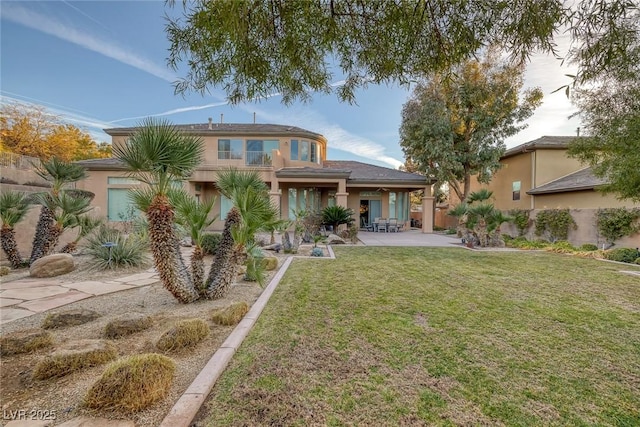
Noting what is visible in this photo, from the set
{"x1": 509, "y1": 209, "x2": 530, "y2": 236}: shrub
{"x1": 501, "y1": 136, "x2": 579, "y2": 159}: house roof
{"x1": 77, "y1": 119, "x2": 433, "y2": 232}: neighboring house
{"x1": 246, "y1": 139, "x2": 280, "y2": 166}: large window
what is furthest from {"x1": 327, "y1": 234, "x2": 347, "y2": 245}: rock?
{"x1": 501, "y1": 136, "x2": 579, "y2": 159}: house roof

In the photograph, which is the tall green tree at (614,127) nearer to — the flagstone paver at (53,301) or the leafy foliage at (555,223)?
the leafy foliage at (555,223)

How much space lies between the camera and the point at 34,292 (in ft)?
17.0

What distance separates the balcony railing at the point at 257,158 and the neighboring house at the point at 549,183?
15847 millimetres

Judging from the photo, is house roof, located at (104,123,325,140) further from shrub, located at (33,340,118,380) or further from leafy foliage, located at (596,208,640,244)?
shrub, located at (33,340,118,380)

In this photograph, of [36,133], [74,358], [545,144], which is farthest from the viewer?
[36,133]

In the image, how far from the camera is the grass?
223 centimetres

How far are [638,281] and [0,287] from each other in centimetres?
1366

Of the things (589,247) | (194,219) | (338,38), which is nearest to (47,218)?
(194,219)

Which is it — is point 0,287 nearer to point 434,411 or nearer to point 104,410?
point 104,410

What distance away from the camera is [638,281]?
22.3ft

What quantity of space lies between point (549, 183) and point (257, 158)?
19028 millimetres

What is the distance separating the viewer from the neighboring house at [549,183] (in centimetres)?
1438

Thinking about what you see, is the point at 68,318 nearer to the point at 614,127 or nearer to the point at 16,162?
the point at 614,127

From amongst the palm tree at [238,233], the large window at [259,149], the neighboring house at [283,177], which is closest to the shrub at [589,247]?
the neighboring house at [283,177]
